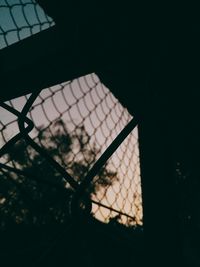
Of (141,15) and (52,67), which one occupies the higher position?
(141,15)

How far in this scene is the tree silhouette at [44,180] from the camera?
51 cm

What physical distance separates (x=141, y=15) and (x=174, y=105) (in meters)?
0.21

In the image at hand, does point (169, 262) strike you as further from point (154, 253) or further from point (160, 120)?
point (160, 120)

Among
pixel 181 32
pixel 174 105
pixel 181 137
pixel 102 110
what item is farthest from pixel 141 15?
pixel 102 110

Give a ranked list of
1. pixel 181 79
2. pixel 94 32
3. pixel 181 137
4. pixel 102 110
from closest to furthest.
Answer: pixel 94 32, pixel 181 79, pixel 181 137, pixel 102 110

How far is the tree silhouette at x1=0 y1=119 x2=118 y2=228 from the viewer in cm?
51

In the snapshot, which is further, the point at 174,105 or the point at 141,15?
the point at 174,105

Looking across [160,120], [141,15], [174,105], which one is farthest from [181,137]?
[141,15]

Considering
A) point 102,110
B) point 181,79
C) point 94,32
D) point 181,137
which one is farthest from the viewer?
point 102,110

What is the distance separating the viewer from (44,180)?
51 cm

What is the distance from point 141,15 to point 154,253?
30cm

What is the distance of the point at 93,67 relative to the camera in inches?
13.6

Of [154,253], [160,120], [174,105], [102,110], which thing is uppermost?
[102,110]

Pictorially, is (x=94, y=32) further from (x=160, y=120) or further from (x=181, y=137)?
(x=181, y=137)
